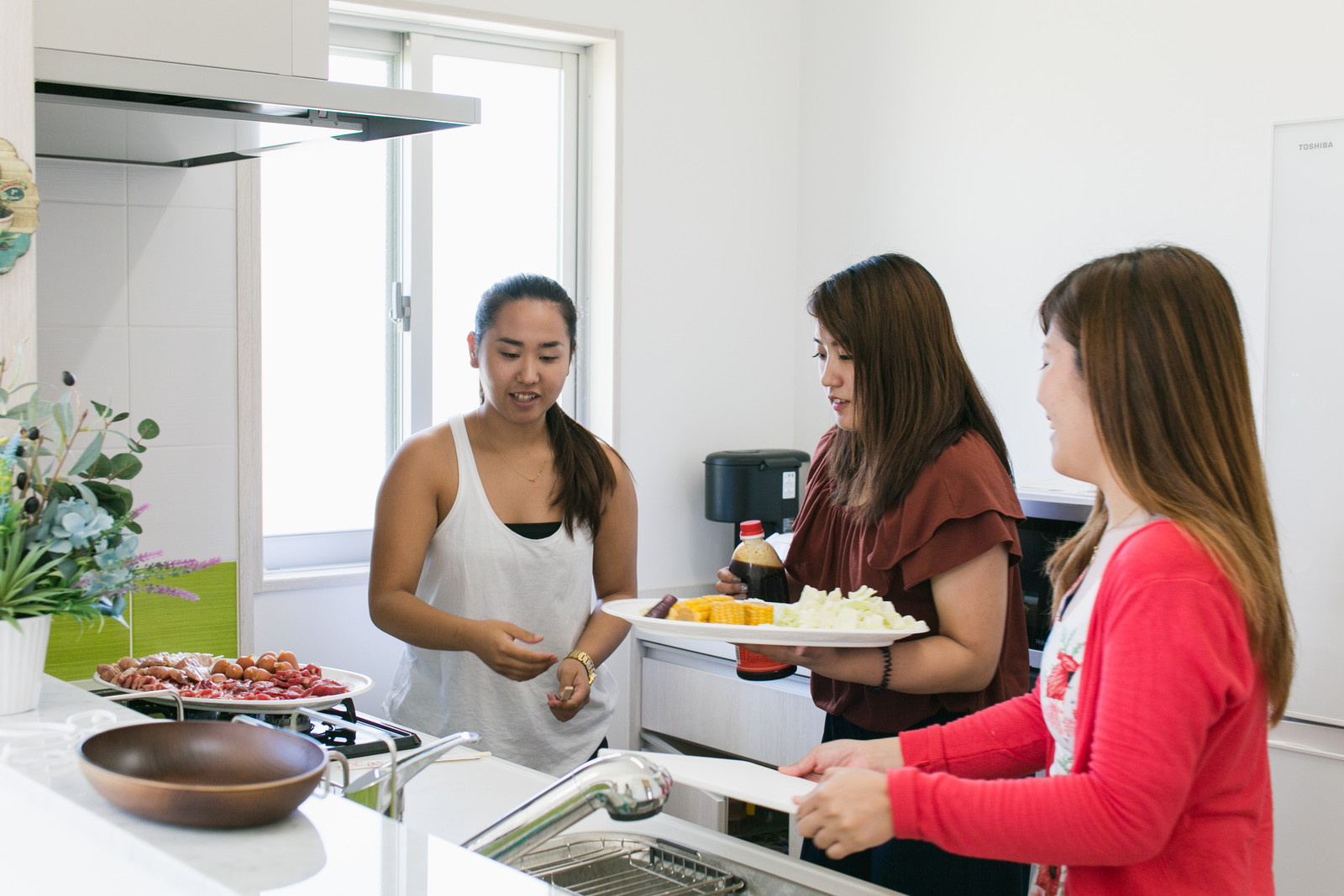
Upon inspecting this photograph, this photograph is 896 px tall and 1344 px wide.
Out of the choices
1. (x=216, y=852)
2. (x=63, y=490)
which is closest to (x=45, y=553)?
(x=63, y=490)

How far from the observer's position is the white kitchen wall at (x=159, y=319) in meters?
2.11

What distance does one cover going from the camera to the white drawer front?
2719mm

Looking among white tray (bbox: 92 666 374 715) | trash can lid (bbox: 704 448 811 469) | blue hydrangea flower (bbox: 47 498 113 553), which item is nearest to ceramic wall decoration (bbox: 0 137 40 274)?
blue hydrangea flower (bbox: 47 498 113 553)

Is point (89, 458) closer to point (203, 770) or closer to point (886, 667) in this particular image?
Result: point (203, 770)

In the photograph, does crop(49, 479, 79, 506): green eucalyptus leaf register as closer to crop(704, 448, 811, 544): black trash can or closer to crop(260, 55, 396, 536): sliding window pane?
crop(260, 55, 396, 536): sliding window pane

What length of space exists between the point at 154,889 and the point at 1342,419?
6.69 feet

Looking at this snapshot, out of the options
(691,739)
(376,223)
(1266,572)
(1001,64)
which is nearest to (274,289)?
(376,223)

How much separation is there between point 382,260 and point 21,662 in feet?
6.28

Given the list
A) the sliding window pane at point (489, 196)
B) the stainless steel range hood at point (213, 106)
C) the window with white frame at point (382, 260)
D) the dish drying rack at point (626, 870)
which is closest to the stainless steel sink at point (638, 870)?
the dish drying rack at point (626, 870)

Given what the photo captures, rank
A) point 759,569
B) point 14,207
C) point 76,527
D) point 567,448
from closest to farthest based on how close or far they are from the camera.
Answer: point 76,527
point 14,207
point 759,569
point 567,448

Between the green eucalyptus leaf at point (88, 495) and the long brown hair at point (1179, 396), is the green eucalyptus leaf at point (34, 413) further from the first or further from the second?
the long brown hair at point (1179, 396)

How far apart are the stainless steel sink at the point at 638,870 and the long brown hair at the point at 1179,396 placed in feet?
1.72

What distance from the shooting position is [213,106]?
1489 millimetres

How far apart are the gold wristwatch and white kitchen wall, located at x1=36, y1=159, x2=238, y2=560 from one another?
2.82 feet
